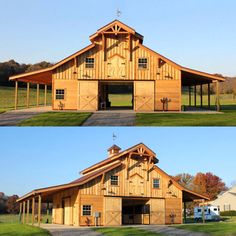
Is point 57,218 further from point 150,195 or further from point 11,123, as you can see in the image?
point 11,123

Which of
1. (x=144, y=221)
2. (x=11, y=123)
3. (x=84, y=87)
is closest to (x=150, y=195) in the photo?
(x=144, y=221)

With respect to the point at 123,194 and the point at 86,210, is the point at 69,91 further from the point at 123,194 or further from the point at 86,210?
the point at 86,210

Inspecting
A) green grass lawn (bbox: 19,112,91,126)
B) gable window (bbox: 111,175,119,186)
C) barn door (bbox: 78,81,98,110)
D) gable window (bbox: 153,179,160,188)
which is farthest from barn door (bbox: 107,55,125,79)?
gable window (bbox: 153,179,160,188)

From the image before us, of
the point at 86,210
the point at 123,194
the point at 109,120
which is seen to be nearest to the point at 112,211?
the point at 123,194

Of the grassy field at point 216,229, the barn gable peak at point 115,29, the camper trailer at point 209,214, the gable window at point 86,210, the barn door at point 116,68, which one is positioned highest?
the barn gable peak at point 115,29

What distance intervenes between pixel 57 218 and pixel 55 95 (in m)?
9.66

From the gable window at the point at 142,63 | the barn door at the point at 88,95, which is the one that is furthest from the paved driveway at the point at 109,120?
the gable window at the point at 142,63

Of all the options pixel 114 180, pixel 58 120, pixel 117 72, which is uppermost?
pixel 117 72

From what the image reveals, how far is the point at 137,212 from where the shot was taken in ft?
107

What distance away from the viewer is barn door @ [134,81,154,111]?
105ft

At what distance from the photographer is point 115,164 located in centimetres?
2952

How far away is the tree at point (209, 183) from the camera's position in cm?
8488

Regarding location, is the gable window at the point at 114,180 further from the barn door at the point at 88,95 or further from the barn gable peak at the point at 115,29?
the barn gable peak at the point at 115,29

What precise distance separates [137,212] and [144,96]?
8655 millimetres
